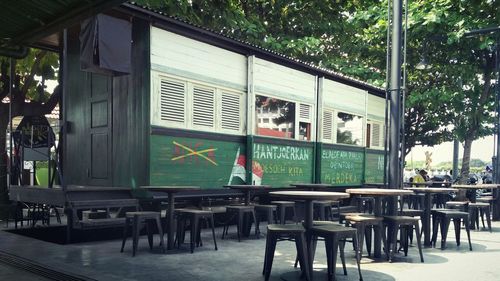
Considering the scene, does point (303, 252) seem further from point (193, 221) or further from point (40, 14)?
point (40, 14)

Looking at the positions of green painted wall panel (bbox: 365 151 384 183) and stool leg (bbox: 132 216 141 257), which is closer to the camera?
stool leg (bbox: 132 216 141 257)

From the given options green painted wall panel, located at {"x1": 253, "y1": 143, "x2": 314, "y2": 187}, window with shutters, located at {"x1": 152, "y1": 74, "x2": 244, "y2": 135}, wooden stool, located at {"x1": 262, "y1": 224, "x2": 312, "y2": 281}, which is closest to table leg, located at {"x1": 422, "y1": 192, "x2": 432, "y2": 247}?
wooden stool, located at {"x1": 262, "y1": 224, "x2": 312, "y2": 281}

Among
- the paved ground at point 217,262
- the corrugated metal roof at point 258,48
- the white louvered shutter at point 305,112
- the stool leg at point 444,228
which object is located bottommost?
the paved ground at point 217,262

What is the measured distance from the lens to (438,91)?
15258 millimetres

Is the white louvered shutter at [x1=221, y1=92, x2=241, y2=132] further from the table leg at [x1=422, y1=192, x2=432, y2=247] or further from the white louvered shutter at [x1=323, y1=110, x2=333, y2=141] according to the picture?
the table leg at [x1=422, y1=192, x2=432, y2=247]

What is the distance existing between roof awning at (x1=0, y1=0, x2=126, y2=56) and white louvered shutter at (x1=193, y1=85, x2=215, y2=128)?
3.00 m

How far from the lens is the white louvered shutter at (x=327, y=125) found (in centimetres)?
1188

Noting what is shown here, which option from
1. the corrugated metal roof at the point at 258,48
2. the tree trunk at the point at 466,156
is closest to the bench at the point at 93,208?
the corrugated metal roof at the point at 258,48

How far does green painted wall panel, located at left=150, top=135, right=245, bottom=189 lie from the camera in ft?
25.6

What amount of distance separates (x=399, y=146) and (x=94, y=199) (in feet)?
16.4

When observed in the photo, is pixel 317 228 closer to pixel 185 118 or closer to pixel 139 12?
pixel 185 118

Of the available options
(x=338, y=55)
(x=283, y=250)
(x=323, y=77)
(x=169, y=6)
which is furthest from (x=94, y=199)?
(x=338, y=55)

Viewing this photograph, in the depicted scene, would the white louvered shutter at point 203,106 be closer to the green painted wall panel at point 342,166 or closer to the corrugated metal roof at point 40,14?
the corrugated metal roof at point 40,14

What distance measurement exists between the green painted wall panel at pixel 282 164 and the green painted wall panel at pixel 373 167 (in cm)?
312
